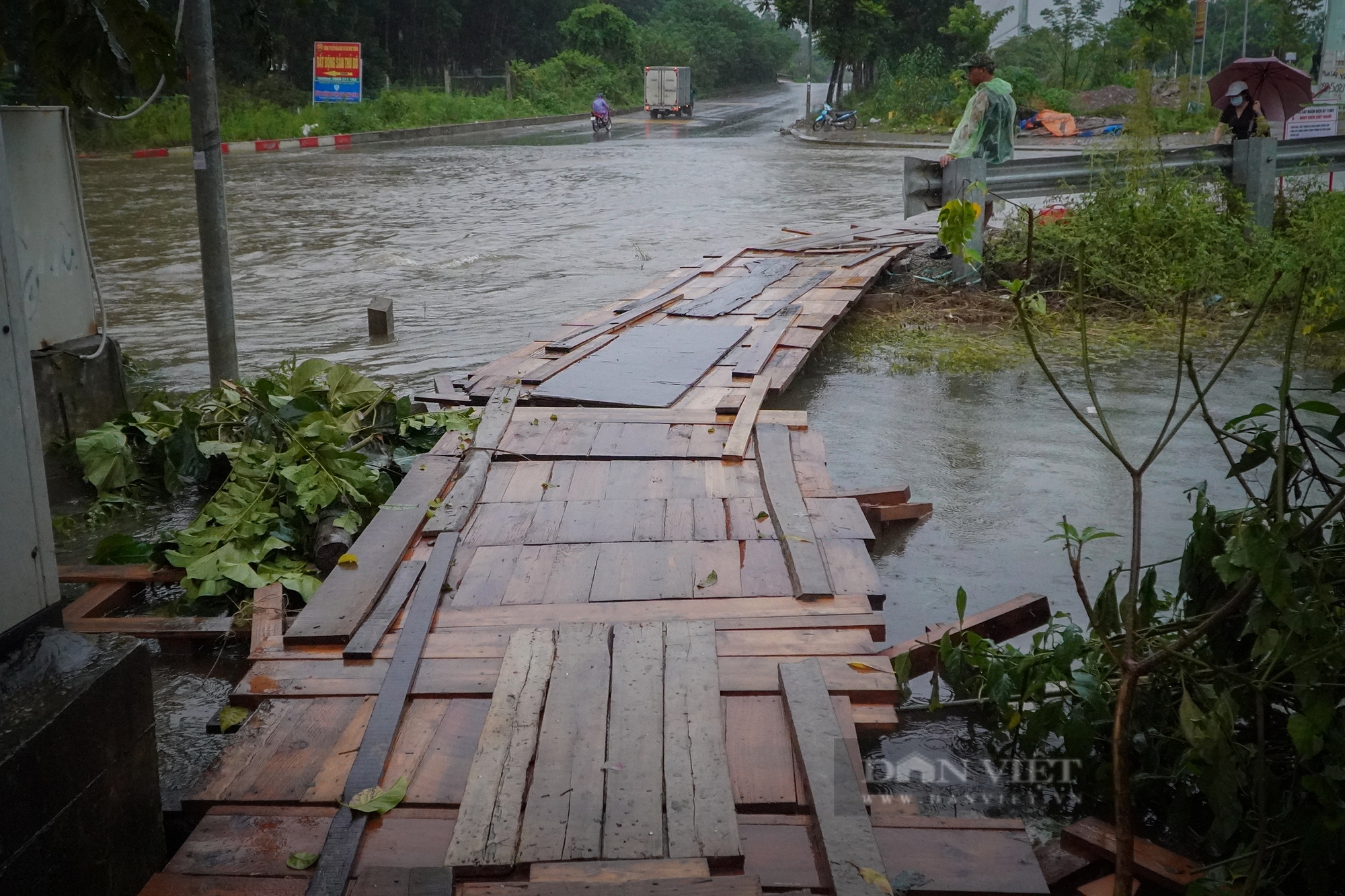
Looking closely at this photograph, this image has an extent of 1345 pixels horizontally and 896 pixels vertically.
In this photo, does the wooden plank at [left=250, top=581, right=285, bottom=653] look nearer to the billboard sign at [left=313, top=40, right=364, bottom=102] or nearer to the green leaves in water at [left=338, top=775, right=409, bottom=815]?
the green leaves in water at [left=338, top=775, right=409, bottom=815]

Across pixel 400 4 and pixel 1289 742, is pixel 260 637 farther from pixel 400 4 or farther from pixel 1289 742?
pixel 400 4

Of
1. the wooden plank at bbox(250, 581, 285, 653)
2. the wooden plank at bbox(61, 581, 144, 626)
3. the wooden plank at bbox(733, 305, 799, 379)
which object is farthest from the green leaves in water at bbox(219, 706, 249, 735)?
the wooden plank at bbox(733, 305, 799, 379)

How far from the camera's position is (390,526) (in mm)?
4102

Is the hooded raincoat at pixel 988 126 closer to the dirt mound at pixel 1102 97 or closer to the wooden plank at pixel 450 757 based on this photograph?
the wooden plank at pixel 450 757

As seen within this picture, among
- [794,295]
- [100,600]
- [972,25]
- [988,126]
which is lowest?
[100,600]

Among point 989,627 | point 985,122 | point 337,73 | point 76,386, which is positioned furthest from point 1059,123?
point 989,627

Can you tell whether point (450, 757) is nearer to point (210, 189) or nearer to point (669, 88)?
point (210, 189)

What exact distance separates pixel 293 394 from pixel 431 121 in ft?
111

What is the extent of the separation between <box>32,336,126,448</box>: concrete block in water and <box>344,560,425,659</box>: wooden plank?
2833mm

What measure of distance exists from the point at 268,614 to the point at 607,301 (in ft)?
21.4

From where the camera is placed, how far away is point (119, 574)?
426cm

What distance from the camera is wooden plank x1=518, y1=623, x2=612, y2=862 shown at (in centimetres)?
235

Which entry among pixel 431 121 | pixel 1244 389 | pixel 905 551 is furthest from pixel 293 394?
pixel 431 121

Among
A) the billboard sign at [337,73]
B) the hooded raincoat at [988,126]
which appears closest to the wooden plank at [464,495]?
the hooded raincoat at [988,126]
